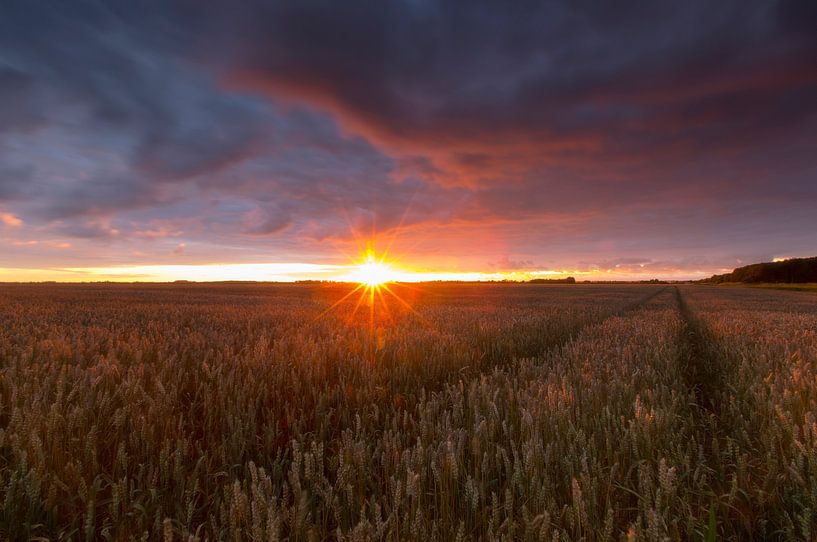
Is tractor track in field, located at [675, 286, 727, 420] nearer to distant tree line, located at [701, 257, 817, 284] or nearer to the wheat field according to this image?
the wheat field

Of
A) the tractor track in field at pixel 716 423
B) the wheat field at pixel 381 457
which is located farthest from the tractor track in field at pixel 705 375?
the wheat field at pixel 381 457

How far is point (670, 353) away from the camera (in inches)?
232

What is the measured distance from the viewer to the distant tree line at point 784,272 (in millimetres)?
150000

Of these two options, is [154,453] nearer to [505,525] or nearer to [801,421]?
[505,525]

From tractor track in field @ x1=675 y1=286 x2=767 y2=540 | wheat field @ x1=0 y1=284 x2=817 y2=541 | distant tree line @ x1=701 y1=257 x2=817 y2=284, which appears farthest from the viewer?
distant tree line @ x1=701 y1=257 x2=817 y2=284

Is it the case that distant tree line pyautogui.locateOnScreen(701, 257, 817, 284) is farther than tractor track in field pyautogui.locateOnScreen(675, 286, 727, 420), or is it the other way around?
distant tree line pyautogui.locateOnScreen(701, 257, 817, 284)

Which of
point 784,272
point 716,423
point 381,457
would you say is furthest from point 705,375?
point 784,272

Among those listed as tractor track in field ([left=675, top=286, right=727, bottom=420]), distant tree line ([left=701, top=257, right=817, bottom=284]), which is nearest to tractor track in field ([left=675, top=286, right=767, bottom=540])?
tractor track in field ([left=675, top=286, right=727, bottom=420])

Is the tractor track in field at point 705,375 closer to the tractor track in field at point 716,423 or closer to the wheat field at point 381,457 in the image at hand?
the tractor track in field at point 716,423

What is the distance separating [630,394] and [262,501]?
10.7 ft

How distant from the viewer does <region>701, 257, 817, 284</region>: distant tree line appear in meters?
150

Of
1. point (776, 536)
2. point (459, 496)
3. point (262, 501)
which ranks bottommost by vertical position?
point (776, 536)

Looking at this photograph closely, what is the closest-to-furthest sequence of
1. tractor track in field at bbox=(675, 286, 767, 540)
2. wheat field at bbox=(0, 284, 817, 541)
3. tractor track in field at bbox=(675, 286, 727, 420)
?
wheat field at bbox=(0, 284, 817, 541) → tractor track in field at bbox=(675, 286, 767, 540) → tractor track in field at bbox=(675, 286, 727, 420)

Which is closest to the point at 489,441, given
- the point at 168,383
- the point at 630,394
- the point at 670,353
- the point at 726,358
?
the point at 630,394
